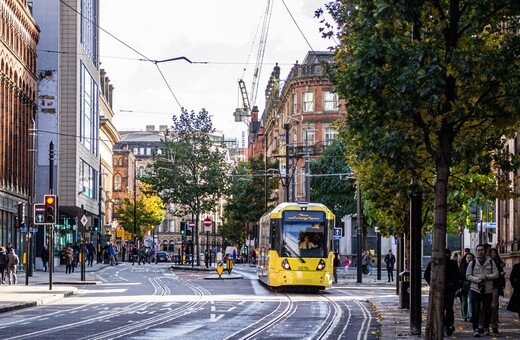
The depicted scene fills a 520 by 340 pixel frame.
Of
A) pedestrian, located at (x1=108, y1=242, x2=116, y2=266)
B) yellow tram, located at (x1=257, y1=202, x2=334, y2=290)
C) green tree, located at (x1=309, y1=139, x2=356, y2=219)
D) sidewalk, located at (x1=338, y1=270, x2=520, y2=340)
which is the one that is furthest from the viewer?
pedestrian, located at (x1=108, y1=242, x2=116, y2=266)

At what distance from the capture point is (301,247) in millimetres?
40188

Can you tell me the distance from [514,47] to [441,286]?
151 inches

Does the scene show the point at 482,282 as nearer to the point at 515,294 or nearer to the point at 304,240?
the point at 515,294

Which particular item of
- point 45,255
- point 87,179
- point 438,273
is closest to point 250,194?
point 87,179

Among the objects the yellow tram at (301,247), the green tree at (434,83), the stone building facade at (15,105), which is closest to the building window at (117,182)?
the stone building facade at (15,105)

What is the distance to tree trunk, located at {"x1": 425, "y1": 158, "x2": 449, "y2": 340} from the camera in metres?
17.2

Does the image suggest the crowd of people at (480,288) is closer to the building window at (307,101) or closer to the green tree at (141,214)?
the building window at (307,101)

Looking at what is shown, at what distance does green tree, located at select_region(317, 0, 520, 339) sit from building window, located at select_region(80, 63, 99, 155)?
6166 centimetres

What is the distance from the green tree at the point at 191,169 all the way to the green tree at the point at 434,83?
59.1 m

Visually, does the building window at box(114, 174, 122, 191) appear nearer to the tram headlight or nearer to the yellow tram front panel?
the yellow tram front panel

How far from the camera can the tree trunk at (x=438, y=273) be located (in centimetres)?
1725

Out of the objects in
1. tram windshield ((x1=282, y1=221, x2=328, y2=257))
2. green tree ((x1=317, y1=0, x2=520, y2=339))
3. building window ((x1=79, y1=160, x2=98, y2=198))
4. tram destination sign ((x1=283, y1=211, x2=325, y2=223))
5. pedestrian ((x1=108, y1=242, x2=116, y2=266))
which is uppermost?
A: building window ((x1=79, y1=160, x2=98, y2=198))

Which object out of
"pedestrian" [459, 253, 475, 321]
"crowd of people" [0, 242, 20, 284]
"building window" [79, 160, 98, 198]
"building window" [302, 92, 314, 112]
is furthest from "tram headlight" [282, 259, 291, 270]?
"building window" [302, 92, 314, 112]

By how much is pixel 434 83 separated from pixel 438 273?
2969 mm
